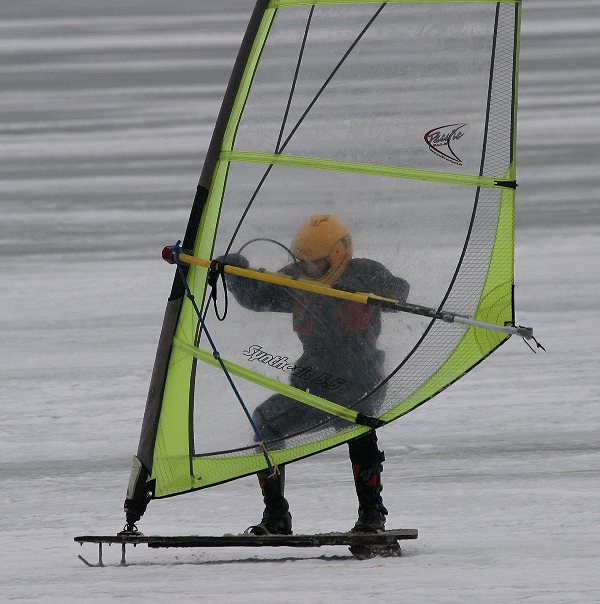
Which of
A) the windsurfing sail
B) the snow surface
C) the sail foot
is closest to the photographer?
the snow surface

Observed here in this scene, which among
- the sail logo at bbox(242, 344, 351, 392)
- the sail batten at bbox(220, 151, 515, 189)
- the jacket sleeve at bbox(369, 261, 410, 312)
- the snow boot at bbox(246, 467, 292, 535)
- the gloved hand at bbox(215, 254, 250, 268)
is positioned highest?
the sail batten at bbox(220, 151, 515, 189)

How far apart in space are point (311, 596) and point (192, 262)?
113cm

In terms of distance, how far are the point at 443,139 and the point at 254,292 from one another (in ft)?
2.47

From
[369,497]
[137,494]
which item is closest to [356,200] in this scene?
[369,497]

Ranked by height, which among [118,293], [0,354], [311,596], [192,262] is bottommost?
[311,596]

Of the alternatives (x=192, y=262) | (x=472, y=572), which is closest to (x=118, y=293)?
(x=192, y=262)

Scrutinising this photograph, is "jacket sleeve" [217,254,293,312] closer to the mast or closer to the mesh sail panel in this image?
the mesh sail panel

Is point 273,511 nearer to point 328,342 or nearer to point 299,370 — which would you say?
point 299,370

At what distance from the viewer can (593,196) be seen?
11227mm

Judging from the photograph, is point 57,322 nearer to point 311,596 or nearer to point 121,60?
point 311,596

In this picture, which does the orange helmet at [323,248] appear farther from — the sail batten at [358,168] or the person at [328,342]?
the sail batten at [358,168]

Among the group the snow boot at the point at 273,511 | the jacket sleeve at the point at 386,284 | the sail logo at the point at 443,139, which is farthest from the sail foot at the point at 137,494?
the sail logo at the point at 443,139

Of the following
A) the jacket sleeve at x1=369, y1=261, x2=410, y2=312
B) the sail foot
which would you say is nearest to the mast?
the sail foot

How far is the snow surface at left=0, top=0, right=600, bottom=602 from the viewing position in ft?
13.9
